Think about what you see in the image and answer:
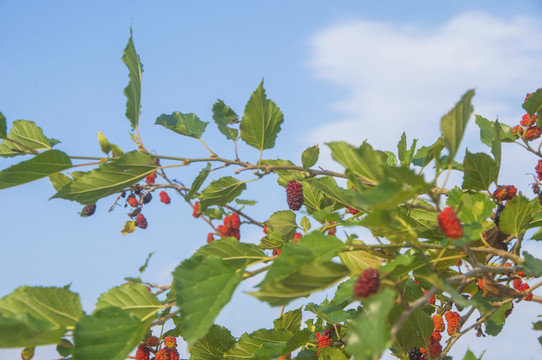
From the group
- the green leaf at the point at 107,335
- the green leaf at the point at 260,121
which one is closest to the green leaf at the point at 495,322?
the green leaf at the point at 260,121

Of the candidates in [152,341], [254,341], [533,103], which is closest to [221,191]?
[254,341]

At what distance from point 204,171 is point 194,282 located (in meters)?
0.53

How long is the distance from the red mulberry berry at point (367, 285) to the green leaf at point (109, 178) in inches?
30.7

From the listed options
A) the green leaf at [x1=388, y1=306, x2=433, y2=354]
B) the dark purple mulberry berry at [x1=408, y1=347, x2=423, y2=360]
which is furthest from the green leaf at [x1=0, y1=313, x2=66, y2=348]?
the dark purple mulberry berry at [x1=408, y1=347, x2=423, y2=360]

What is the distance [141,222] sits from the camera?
8.39 ft

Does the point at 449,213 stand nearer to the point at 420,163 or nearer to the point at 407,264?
the point at 407,264

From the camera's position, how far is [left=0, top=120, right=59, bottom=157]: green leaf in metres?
1.68

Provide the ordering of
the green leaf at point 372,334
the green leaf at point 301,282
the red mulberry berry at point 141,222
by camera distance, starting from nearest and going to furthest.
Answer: the green leaf at point 372,334
the green leaf at point 301,282
the red mulberry berry at point 141,222

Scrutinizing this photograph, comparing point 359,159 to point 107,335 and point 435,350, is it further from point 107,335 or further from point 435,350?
point 435,350

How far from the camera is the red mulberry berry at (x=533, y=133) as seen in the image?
2.01 meters

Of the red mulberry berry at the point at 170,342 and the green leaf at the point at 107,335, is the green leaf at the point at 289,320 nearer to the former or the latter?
the red mulberry berry at the point at 170,342

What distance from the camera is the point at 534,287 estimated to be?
1542 millimetres

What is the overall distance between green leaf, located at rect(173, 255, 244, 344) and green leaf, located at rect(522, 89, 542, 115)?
139 centimetres

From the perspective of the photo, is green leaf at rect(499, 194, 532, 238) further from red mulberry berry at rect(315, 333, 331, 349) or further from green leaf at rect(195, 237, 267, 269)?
red mulberry berry at rect(315, 333, 331, 349)
